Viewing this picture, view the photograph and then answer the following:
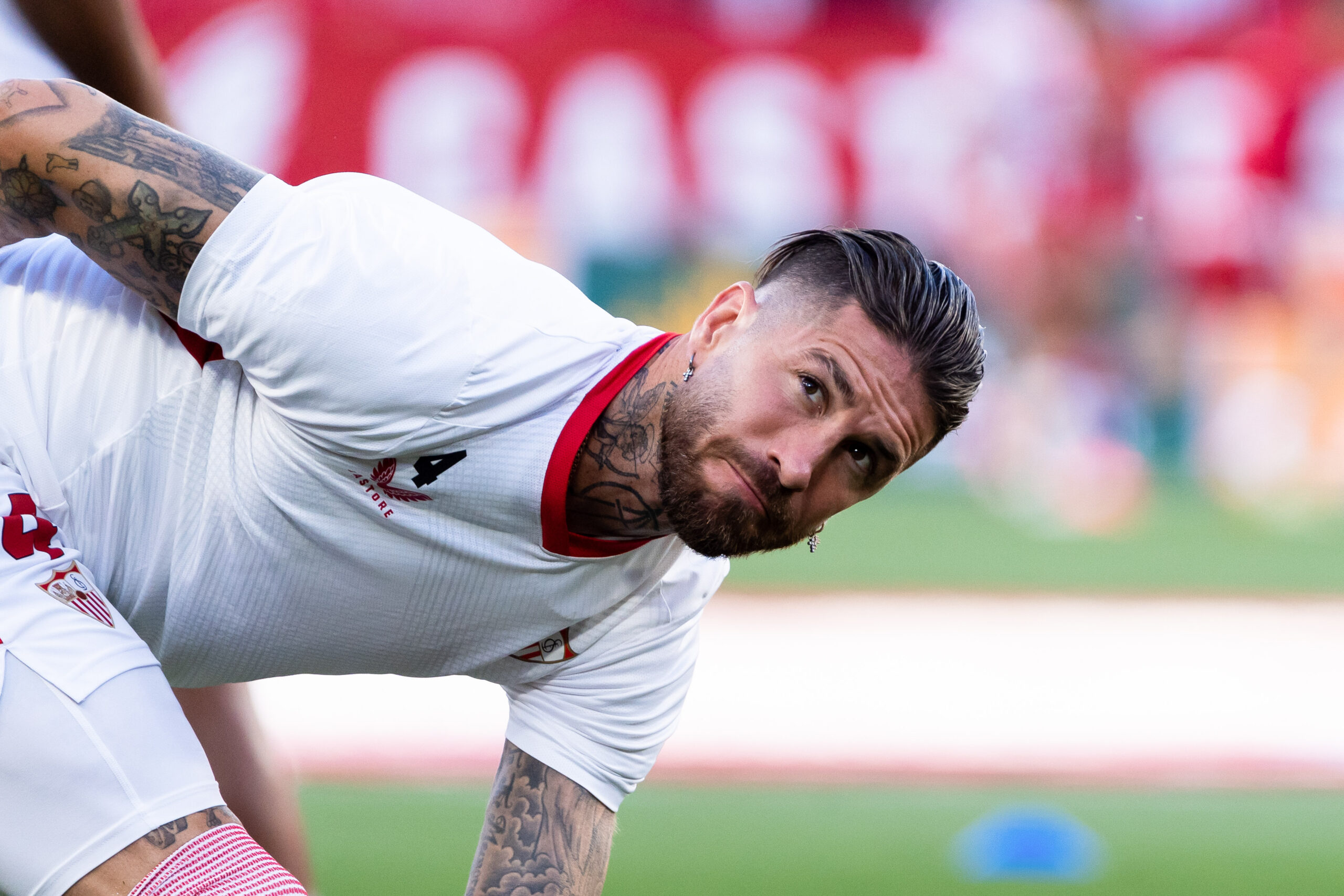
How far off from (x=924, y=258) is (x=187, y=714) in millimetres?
2266

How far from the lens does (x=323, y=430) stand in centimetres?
270

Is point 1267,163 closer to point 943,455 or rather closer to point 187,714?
point 943,455

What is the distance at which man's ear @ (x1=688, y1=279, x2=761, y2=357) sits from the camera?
2.96m

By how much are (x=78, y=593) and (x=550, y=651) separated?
96 centimetres

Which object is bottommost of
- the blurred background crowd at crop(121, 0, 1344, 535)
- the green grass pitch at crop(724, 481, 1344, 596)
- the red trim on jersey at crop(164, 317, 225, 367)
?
the red trim on jersey at crop(164, 317, 225, 367)

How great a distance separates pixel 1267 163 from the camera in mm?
16891

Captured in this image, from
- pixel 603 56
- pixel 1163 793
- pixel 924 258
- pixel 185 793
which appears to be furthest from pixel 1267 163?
pixel 185 793

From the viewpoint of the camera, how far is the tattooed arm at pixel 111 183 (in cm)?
261

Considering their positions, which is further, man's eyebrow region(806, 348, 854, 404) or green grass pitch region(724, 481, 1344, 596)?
green grass pitch region(724, 481, 1344, 596)

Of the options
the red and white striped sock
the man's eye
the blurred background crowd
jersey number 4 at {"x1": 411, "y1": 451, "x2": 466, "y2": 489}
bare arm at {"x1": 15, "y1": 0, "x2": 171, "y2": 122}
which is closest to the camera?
the red and white striped sock

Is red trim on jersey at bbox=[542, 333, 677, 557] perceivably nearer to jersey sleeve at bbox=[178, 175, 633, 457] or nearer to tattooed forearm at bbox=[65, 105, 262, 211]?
jersey sleeve at bbox=[178, 175, 633, 457]

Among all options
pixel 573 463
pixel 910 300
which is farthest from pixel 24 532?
pixel 910 300

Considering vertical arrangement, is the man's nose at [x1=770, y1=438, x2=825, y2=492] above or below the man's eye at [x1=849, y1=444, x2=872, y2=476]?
below

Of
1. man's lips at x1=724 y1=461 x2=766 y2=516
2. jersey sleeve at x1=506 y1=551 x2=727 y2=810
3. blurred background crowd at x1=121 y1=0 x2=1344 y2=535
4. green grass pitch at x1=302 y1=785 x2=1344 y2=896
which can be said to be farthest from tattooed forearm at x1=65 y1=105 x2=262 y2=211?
blurred background crowd at x1=121 y1=0 x2=1344 y2=535
